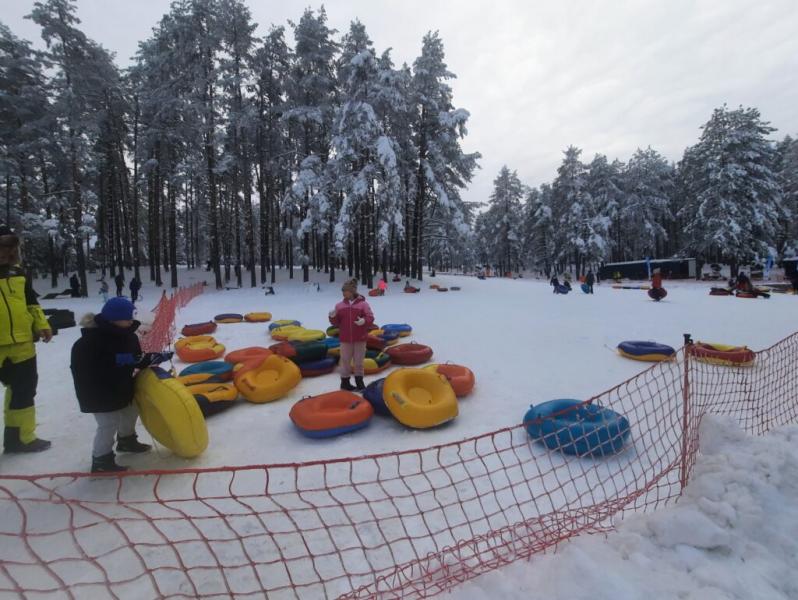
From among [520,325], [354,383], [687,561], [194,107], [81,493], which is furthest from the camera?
[194,107]

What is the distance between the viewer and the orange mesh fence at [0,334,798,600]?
7.55 feet

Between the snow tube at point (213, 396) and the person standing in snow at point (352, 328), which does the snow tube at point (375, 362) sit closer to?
the person standing in snow at point (352, 328)

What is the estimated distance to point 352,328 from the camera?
18.1 feet

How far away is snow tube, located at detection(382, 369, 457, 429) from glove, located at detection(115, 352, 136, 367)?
2.60 m

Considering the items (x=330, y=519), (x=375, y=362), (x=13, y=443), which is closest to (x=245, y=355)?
(x=375, y=362)

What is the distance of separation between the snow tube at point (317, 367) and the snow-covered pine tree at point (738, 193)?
1248 inches

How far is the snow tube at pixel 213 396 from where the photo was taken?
4.73m

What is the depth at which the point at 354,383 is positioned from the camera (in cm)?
610

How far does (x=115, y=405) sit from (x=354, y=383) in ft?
11.0

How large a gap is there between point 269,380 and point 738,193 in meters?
36.6

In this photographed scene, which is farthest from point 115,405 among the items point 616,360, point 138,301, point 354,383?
point 138,301

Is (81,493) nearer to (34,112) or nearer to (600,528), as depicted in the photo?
(600,528)

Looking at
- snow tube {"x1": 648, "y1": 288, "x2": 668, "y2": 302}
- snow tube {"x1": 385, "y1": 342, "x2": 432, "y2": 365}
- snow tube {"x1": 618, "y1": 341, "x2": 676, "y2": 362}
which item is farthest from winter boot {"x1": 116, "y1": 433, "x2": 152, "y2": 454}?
snow tube {"x1": 648, "y1": 288, "x2": 668, "y2": 302}

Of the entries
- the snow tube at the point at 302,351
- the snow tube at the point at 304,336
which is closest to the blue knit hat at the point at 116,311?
the snow tube at the point at 302,351
